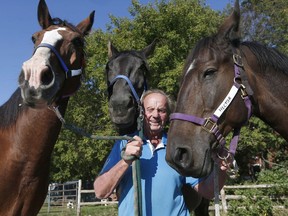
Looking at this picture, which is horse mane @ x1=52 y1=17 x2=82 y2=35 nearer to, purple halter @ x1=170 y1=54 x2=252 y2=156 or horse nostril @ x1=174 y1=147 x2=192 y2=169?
purple halter @ x1=170 y1=54 x2=252 y2=156

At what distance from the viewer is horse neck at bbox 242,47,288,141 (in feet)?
9.71

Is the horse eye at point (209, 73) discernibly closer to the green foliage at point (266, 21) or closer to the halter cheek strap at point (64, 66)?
the halter cheek strap at point (64, 66)

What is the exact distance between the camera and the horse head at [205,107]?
2.64 metres

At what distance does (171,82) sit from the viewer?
18609 millimetres

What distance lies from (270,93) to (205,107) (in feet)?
2.06

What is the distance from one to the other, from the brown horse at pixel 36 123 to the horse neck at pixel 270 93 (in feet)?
6.08

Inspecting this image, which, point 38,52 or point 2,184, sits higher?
point 38,52

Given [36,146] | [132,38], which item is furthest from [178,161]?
[132,38]

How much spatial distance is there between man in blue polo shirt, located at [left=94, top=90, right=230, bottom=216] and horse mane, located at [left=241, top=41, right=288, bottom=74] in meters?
0.93

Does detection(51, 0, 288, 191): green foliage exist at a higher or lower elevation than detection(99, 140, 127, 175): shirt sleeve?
higher

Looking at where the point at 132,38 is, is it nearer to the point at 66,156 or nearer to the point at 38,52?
the point at 66,156

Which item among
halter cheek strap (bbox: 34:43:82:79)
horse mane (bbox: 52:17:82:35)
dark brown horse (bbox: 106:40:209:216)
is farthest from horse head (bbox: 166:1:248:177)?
horse mane (bbox: 52:17:82:35)

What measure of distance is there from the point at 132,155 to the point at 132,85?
1772 mm

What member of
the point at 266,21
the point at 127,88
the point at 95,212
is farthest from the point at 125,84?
the point at 266,21
